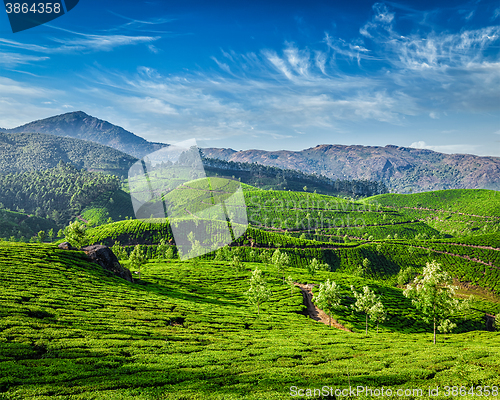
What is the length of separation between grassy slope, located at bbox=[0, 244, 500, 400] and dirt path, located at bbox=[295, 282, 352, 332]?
2128 centimetres

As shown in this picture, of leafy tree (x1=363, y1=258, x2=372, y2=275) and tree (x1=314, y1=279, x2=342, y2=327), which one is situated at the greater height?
tree (x1=314, y1=279, x2=342, y2=327)

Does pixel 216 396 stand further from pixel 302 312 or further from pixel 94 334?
pixel 302 312

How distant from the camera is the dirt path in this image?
69100 mm

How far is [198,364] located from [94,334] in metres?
15.6

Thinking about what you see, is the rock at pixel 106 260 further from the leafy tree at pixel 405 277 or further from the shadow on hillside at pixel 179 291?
the leafy tree at pixel 405 277

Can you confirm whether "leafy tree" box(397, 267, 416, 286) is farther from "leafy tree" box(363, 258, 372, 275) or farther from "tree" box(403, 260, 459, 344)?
"tree" box(403, 260, 459, 344)

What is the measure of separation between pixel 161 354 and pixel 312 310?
6382cm

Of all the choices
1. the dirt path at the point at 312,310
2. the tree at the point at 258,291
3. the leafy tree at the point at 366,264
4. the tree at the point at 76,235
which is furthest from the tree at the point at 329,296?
the leafy tree at the point at 366,264

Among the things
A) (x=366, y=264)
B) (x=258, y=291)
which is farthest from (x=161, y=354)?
(x=366, y=264)

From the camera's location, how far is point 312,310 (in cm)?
7938

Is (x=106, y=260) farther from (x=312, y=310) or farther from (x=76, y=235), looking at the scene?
(x=312, y=310)

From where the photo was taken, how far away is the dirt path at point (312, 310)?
6910 cm

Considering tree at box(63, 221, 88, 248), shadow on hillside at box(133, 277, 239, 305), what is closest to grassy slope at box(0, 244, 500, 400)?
shadow on hillside at box(133, 277, 239, 305)

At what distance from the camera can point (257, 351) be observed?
3083cm
